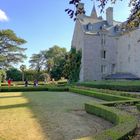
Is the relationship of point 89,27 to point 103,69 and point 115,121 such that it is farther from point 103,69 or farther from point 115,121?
point 115,121

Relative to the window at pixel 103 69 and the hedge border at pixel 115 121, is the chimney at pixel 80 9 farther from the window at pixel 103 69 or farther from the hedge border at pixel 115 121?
the window at pixel 103 69

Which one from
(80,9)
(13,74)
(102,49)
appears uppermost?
(102,49)

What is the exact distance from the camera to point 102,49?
5341 cm

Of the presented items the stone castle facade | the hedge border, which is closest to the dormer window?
the stone castle facade

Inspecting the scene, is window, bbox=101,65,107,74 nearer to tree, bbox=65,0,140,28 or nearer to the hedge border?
the hedge border

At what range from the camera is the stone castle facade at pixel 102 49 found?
5116cm

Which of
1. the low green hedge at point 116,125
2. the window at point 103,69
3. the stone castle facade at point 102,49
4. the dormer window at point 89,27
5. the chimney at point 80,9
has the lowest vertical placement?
the low green hedge at point 116,125

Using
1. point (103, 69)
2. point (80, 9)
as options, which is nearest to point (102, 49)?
point (103, 69)

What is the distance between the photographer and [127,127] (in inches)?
320

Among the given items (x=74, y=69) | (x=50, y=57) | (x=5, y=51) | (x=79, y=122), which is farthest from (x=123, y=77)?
(x=50, y=57)

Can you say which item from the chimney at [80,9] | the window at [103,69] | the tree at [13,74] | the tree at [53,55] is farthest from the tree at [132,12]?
the tree at [53,55]

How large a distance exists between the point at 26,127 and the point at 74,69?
43.8 m

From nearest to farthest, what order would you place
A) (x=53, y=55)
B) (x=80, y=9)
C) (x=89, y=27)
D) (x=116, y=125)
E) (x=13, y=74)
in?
(x=80, y=9) → (x=116, y=125) → (x=89, y=27) → (x=13, y=74) → (x=53, y=55)

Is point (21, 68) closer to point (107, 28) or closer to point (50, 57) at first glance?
point (50, 57)
